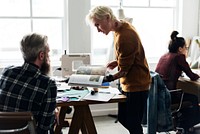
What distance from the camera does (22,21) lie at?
159 inches

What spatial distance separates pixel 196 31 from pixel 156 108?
2.17 metres

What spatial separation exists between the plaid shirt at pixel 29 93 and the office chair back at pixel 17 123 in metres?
0.15

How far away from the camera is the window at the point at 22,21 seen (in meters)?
3.99

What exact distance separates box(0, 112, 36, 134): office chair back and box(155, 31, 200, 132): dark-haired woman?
6.31 feet

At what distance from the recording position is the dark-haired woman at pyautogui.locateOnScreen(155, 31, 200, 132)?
3.20 m

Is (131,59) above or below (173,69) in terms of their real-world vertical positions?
above

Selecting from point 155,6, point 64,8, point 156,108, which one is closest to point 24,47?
point 156,108

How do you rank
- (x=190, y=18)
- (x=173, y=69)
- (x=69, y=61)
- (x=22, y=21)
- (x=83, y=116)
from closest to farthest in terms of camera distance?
1. (x=83, y=116)
2. (x=69, y=61)
3. (x=173, y=69)
4. (x=22, y=21)
5. (x=190, y=18)

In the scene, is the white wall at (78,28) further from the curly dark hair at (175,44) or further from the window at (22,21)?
the curly dark hair at (175,44)

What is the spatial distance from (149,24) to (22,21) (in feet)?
6.19

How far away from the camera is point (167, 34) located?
4707 mm

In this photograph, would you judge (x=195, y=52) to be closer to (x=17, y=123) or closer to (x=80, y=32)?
(x=80, y=32)

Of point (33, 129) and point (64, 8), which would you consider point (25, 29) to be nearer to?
point (64, 8)

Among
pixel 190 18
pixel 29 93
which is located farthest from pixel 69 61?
pixel 190 18
